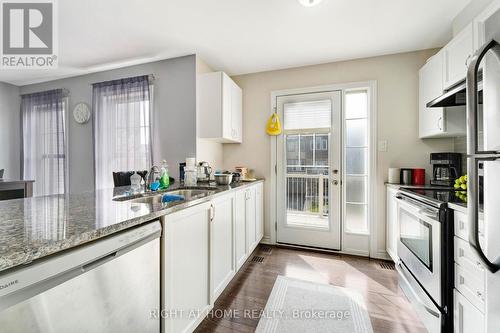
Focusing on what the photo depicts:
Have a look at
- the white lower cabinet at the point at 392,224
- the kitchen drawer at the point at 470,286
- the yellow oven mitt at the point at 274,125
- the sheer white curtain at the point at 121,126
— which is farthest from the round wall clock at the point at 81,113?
the kitchen drawer at the point at 470,286

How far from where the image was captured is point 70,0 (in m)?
1.75

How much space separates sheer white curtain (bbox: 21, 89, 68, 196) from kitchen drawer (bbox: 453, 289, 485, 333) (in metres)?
4.68

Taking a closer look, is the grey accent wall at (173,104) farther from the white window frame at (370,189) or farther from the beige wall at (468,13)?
the beige wall at (468,13)

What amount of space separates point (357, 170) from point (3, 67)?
505 cm

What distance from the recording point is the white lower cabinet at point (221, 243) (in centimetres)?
159

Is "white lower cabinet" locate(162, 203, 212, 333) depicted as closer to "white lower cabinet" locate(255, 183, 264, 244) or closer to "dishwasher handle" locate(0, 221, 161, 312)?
"dishwasher handle" locate(0, 221, 161, 312)

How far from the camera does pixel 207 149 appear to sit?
2842 millimetres

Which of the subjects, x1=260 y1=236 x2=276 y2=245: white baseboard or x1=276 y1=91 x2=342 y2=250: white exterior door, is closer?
x1=276 y1=91 x2=342 y2=250: white exterior door

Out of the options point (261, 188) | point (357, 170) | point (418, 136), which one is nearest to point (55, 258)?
point (261, 188)

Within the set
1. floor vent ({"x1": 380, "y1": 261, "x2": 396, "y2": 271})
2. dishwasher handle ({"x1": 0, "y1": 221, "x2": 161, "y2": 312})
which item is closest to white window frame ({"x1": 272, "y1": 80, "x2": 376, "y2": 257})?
floor vent ({"x1": 380, "y1": 261, "x2": 396, "y2": 271})

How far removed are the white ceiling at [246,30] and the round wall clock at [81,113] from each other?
56 cm

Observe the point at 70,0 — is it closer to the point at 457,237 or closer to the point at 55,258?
the point at 55,258

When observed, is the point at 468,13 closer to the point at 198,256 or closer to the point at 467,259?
the point at 467,259

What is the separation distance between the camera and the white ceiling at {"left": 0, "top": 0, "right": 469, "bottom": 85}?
1815 mm
